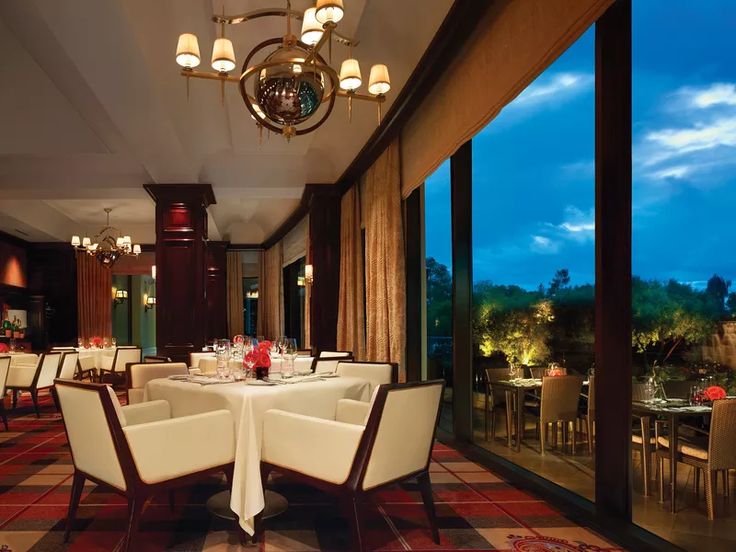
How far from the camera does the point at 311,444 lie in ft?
8.76

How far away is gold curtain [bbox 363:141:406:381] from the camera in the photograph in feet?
18.8

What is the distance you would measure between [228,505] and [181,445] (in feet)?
2.37

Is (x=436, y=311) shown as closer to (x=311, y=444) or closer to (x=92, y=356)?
(x=311, y=444)

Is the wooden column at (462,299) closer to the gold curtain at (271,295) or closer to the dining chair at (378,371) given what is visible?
the dining chair at (378,371)

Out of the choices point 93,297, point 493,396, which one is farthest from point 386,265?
point 93,297

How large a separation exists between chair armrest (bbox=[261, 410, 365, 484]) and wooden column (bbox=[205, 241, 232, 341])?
41.2ft

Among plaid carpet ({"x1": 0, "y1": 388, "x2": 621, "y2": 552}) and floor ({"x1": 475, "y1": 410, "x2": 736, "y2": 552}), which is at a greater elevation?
plaid carpet ({"x1": 0, "y1": 388, "x2": 621, "y2": 552})

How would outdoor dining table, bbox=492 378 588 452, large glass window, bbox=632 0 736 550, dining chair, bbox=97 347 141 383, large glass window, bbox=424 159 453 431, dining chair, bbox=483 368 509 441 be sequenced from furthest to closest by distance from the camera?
dining chair, bbox=97 347 141 383 → large glass window, bbox=424 159 453 431 → dining chair, bbox=483 368 509 441 → outdoor dining table, bbox=492 378 588 452 → large glass window, bbox=632 0 736 550

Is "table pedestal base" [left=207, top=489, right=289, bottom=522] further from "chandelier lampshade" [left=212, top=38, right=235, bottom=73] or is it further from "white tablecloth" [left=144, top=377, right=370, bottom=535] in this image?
"chandelier lampshade" [left=212, top=38, right=235, bottom=73]

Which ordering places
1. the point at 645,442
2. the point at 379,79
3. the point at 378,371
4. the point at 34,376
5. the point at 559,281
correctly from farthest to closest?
the point at 559,281 → the point at 34,376 → the point at 378,371 → the point at 645,442 → the point at 379,79

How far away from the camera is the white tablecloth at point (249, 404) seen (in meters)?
2.78

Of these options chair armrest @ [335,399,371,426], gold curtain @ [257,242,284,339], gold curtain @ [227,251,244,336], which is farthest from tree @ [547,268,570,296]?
gold curtain @ [227,251,244,336]

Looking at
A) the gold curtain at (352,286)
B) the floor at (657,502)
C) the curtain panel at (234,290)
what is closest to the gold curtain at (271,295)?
the curtain panel at (234,290)

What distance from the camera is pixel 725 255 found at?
186 inches
